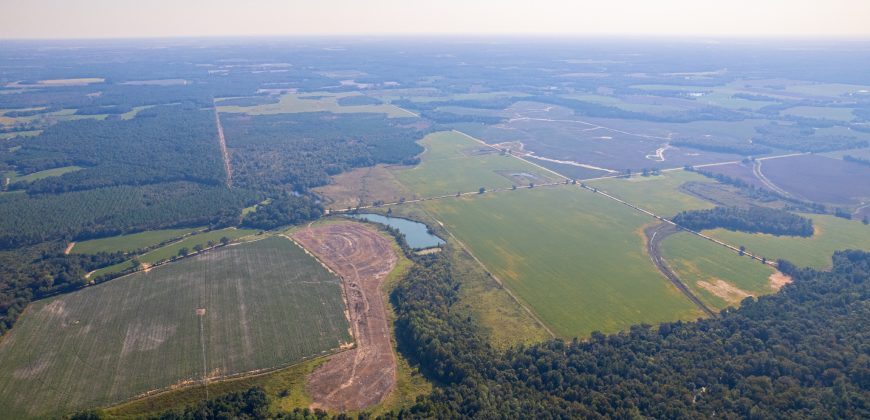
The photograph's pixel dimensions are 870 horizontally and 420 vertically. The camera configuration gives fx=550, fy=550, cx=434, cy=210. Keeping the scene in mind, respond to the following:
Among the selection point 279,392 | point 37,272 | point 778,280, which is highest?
point 37,272

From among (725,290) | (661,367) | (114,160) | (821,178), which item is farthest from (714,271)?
(114,160)

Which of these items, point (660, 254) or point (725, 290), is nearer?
point (725, 290)

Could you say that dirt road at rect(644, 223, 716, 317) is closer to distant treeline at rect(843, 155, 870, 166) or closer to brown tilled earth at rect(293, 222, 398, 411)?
brown tilled earth at rect(293, 222, 398, 411)

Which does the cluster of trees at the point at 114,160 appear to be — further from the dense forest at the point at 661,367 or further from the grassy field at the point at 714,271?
the grassy field at the point at 714,271

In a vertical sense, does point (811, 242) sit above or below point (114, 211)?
Result: below

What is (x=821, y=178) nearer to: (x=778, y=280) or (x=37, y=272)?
(x=778, y=280)

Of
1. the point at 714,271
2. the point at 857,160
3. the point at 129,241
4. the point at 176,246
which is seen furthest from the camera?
the point at 857,160
